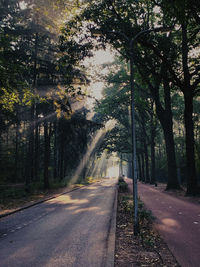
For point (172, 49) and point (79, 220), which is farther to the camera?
point (172, 49)

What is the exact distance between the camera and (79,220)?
9109 mm

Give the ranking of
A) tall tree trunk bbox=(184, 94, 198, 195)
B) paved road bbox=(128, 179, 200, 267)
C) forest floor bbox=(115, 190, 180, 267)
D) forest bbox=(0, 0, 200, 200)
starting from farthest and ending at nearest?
tall tree trunk bbox=(184, 94, 198, 195) < forest bbox=(0, 0, 200, 200) < paved road bbox=(128, 179, 200, 267) < forest floor bbox=(115, 190, 180, 267)

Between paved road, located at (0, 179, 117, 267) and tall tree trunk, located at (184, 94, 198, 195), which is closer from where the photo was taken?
paved road, located at (0, 179, 117, 267)

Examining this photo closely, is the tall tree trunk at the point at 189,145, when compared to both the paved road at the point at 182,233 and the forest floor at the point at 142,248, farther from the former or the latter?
the forest floor at the point at 142,248

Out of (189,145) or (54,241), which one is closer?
(54,241)

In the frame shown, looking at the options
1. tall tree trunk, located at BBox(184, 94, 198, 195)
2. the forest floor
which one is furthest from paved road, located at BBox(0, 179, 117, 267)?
tall tree trunk, located at BBox(184, 94, 198, 195)

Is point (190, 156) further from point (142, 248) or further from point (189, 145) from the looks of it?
point (142, 248)

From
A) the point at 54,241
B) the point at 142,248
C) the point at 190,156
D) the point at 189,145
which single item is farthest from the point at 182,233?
the point at 189,145

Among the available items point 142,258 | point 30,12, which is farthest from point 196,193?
point 30,12

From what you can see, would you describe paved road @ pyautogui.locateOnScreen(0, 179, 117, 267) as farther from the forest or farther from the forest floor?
the forest

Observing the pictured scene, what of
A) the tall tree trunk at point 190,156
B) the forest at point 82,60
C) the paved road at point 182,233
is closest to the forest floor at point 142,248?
the paved road at point 182,233

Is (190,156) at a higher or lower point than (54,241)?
higher

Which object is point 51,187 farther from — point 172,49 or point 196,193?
point 172,49

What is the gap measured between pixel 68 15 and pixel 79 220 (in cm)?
1227
